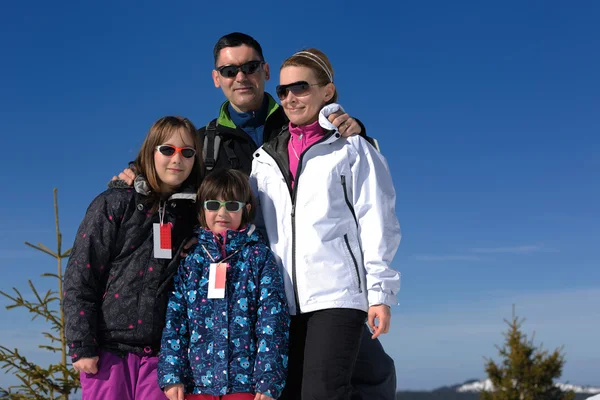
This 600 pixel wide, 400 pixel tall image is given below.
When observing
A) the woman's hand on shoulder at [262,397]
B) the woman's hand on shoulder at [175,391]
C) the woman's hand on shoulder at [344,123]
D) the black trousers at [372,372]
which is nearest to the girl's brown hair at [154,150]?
the woman's hand on shoulder at [344,123]

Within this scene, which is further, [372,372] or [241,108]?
[241,108]

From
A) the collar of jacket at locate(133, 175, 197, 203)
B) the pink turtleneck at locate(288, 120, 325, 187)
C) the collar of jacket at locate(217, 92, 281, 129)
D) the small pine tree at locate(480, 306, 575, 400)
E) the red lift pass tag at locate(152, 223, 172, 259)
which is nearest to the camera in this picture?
the red lift pass tag at locate(152, 223, 172, 259)

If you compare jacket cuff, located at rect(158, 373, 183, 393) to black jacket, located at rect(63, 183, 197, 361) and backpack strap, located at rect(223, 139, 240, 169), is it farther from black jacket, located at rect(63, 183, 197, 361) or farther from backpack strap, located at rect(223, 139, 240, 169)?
backpack strap, located at rect(223, 139, 240, 169)

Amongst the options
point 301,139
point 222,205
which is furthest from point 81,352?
point 301,139

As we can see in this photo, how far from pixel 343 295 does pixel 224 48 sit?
9.52ft

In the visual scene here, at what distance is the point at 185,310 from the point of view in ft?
13.5

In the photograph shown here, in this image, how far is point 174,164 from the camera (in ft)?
14.1

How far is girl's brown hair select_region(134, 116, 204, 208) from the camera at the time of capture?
4.30 metres

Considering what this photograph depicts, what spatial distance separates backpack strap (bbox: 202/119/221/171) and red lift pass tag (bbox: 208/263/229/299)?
1547 millimetres

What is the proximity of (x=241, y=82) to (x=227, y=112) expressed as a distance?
0.33 metres

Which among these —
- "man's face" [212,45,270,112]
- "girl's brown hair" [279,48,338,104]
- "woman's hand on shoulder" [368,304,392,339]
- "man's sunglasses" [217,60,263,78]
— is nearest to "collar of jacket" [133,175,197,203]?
"girl's brown hair" [279,48,338,104]

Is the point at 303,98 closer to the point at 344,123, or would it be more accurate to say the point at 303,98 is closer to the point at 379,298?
the point at 344,123

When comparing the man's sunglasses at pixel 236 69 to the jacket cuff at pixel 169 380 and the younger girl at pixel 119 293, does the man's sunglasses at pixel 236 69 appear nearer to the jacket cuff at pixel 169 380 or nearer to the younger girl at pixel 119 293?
the younger girl at pixel 119 293

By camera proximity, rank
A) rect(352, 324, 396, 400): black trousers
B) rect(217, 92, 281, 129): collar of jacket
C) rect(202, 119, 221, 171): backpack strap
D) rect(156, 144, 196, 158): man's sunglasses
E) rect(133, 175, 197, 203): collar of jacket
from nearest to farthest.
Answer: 1. rect(133, 175, 197, 203): collar of jacket
2. rect(156, 144, 196, 158): man's sunglasses
3. rect(352, 324, 396, 400): black trousers
4. rect(202, 119, 221, 171): backpack strap
5. rect(217, 92, 281, 129): collar of jacket
